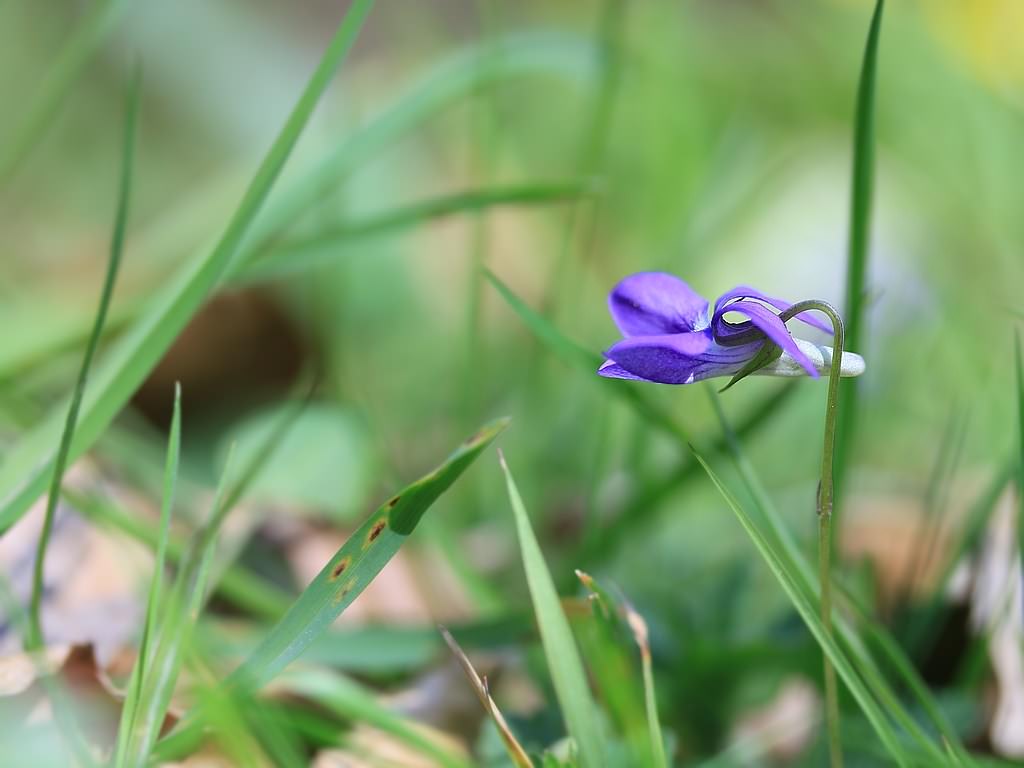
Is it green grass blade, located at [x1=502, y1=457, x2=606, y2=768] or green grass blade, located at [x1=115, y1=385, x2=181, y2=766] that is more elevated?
green grass blade, located at [x1=115, y1=385, x2=181, y2=766]

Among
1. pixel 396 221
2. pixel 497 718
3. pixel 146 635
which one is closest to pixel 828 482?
pixel 497 718

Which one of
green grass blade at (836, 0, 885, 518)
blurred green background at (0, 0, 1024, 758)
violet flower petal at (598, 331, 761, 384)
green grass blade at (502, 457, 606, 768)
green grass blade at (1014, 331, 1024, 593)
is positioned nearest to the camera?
violet flower petal at (598, 331, 761, 384)

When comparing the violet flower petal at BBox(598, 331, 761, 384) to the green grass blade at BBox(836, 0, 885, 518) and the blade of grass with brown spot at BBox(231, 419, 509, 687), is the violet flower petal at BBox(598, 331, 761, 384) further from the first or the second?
the green grass blade at BBox(836, 0, 885, 518)

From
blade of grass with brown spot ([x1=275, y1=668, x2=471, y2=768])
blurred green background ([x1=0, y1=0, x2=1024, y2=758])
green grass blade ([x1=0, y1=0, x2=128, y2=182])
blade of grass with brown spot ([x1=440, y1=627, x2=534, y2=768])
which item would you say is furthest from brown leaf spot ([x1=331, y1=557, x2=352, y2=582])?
green grass blade ([x1=0, y1=0, x2=128, y2=182])

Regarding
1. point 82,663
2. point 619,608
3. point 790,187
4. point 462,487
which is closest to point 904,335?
point 790,187

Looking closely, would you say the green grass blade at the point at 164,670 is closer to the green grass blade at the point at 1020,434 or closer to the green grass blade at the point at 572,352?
the green grass blade at the point at 572,352
